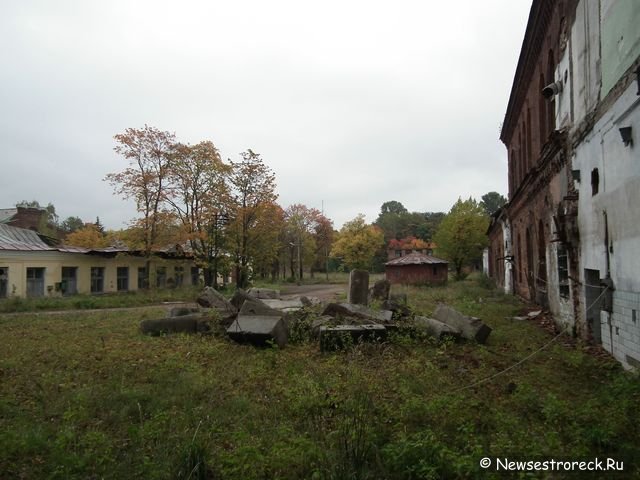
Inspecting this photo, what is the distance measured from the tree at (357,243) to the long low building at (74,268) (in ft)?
64.2

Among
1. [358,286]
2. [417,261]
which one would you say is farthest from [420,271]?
[358,286]

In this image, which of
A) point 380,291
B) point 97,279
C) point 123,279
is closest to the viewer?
point 380,291

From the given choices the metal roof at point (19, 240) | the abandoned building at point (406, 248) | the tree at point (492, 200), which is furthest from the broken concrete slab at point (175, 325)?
the tree at point (492, 200)

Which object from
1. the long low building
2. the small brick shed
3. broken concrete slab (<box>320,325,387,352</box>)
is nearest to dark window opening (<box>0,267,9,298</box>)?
the long low building

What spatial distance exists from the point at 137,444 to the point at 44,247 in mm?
22157

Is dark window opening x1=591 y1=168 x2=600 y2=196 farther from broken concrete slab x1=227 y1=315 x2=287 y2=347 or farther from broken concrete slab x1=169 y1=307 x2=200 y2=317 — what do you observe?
broken concrete slab x1=169 y1=307 x2=200 y2=317

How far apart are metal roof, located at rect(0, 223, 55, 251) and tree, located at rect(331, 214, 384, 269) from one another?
27605 millimetres

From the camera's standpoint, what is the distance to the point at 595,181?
305 inches

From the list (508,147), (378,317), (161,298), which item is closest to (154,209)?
(161,298)

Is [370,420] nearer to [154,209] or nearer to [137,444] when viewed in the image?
[137,444]

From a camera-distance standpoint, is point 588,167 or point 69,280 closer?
point 588,167

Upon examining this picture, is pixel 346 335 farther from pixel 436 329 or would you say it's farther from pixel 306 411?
pixel 306 411

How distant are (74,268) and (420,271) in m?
21.9

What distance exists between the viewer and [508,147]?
22266 mm
